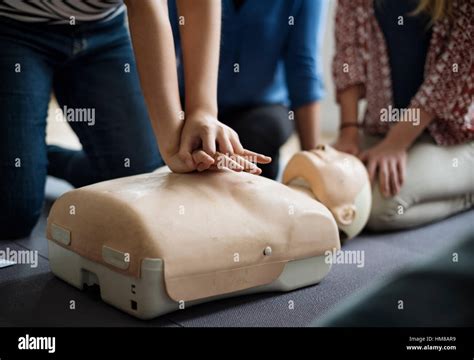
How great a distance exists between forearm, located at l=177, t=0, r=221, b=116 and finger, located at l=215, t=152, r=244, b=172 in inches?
3.9

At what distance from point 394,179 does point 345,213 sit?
0.19 m

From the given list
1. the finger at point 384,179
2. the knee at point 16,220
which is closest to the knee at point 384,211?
the finger at point 384,179

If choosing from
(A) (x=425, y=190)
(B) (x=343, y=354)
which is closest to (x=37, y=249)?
(B) (x=343, y=354)

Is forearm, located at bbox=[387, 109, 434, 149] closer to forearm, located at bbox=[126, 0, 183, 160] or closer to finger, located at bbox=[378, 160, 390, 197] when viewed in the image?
finger, located at bbox=[378, 160, 390, 197]

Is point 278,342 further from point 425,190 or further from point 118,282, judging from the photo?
point 425,190

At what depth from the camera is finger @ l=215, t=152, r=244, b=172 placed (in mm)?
831

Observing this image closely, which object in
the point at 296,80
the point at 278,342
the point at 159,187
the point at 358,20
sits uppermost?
the point at 358,20

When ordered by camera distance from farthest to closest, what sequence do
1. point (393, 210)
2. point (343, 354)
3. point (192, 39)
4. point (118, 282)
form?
point (393, 210), point (192, 39), point (118, 282), point (343, 354)

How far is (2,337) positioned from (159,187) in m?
0.27

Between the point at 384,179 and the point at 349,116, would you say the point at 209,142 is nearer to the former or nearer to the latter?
the point at 384,179

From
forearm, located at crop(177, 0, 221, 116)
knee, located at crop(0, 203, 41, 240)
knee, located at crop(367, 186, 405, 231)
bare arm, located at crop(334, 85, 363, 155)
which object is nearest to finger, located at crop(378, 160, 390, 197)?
knee, located at crop(367, 186, 405, 231)

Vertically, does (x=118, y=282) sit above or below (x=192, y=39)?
below

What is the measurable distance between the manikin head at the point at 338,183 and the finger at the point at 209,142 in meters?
0.28

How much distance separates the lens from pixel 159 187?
817 millimetres
